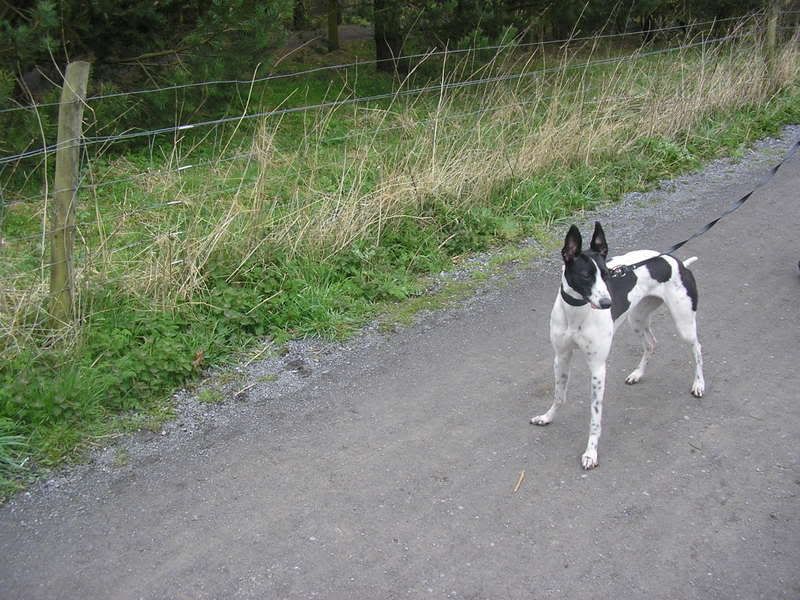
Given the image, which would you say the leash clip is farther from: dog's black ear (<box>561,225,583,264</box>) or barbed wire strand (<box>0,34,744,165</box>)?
barbed wire strand (<box>0,34,744,165</box>)

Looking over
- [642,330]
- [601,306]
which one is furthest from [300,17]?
[601,306]

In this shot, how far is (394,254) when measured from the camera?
6.66m

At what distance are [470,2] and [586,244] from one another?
4330 mm

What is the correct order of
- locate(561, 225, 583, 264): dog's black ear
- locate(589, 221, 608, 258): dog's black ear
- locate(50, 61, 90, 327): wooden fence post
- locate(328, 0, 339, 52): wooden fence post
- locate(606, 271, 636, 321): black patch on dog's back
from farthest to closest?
locate(328, 0, 339, 52): wooden fence post → locate(50, 61, 90, 327): wooden fence post → locate(606, 271, 636, 321): black patch on dog's back → locate(589, 221, 608, 258): dog's black ear → locate(561, 225, 583, 264): dog's black ear

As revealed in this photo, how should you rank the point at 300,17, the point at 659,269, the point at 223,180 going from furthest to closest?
1. the point at 300,17
2. the point at 223,180
3. the point at 659,269

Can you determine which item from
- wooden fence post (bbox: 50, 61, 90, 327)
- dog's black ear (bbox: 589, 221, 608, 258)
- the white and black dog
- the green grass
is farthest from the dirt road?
wooden fence post (bbox: 50, 61, 90, 327)

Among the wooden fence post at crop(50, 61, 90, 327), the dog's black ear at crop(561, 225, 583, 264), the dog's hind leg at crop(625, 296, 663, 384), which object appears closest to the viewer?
the dog's black ear at crop(561, 225, 583, 264)

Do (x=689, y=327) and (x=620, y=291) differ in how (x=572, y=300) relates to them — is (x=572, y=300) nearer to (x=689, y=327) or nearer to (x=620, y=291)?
(x=620, y=291)

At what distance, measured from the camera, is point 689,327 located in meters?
4.75

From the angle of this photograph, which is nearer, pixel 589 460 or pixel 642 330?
pixel 589 460

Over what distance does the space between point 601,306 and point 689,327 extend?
39.8 inches

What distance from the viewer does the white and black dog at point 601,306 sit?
406cm

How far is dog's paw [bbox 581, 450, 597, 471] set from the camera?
4207 millimetres

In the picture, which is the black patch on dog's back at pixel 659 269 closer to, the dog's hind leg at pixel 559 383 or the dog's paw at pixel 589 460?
the dog's hind leg at pixel 559 383
